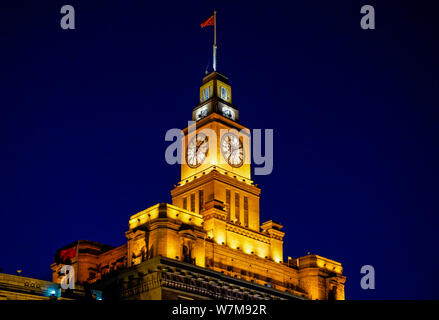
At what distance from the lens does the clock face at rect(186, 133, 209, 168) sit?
388ft

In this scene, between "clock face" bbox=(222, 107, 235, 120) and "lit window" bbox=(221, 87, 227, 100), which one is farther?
"lit window" bbox=(221, 87, 227, 100)

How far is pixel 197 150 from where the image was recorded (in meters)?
120

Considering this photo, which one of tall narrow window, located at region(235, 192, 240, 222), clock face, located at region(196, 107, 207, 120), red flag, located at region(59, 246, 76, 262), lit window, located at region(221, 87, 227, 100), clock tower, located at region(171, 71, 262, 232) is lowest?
red flag, located at region(59, 246, 76, 262)

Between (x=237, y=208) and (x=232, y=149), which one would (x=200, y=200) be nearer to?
(x=237, y=208)

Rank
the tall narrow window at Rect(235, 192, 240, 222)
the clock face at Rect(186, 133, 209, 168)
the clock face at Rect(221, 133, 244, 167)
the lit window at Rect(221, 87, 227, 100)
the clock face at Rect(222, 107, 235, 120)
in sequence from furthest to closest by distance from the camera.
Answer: the lit window at Rect(221, 87, 227, 100) → the clock face at Rect(222, 107, 235, 120) → the clock face at Rect(186, 133, 209, 168) → the clock face at Rect(221, 133, 244, 167) → the tall narrow window at Rect(235, 192, 240, 222)

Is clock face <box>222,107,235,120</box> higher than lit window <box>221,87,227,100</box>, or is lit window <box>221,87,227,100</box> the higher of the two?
lit window <box>221,87,227,100</box>

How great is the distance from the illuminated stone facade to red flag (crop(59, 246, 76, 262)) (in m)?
1.11

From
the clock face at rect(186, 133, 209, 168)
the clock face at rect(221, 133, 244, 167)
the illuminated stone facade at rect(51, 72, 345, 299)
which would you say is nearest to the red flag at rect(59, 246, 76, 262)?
the illuminated stone facade at rect(51, 72, 345, 299)

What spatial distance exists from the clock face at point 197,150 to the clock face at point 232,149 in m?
3.00

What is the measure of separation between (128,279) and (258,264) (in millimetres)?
23554

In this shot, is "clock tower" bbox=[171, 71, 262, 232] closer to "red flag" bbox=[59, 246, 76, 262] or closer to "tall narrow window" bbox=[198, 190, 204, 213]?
"tall narrow window" bbox=[198, 190, 204, 213]

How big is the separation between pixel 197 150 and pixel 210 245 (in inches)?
895

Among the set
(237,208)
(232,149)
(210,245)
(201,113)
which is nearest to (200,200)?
(237,208)
